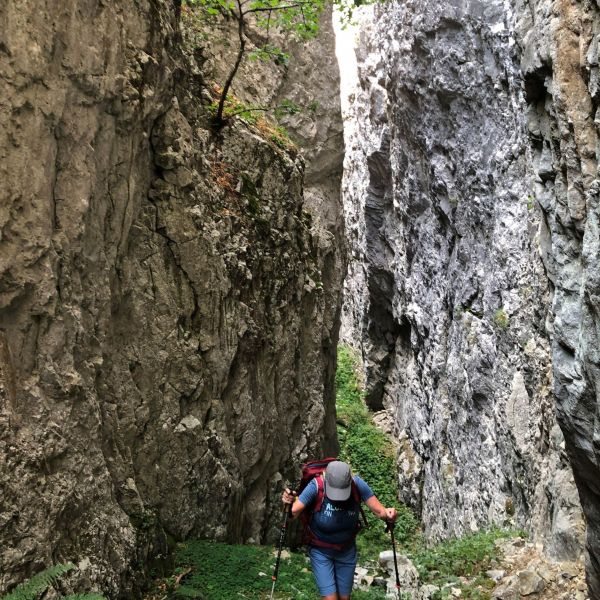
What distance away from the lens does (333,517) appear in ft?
19.0

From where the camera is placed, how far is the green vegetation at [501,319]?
13.4 meters

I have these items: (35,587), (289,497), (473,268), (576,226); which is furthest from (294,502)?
(473,268)

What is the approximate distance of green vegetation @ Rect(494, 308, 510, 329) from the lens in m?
13.4

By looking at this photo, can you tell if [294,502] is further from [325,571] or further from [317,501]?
[325,571]

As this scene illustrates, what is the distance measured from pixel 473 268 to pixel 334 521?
1170cm

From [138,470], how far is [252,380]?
3.49 m

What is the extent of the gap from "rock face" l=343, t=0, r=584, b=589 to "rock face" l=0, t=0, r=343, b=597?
4674 millimetres

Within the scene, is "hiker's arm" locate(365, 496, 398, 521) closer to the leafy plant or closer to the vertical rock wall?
the vertical rock wall

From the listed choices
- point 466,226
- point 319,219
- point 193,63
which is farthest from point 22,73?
point 466,226

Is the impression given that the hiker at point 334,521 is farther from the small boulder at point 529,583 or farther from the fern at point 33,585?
the small boulder at point 529,583

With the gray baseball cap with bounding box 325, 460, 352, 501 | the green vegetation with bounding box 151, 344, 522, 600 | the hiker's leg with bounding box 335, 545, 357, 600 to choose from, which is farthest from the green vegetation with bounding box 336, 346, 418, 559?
the gray baseball cap with bounding box 325, 460, 352, 501

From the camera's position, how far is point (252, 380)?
1070 cm

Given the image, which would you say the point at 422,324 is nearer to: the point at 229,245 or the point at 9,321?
the point at 229,245

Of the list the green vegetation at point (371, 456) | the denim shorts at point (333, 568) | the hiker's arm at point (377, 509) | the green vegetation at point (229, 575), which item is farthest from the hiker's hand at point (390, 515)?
the green vegetation at point (371, 456)
